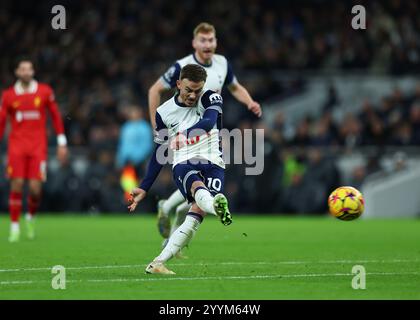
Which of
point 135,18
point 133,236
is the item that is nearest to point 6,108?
point 133,236

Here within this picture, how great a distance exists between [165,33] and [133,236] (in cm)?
1341

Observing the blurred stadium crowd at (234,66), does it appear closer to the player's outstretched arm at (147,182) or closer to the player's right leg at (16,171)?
the player's right leg at (16,171)

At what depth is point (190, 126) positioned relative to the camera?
9.94m

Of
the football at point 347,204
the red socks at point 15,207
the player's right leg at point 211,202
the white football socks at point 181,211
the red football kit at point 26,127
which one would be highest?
the red football kit at point 26,127

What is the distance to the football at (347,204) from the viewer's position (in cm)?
1046

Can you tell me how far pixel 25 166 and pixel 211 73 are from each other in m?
3.93

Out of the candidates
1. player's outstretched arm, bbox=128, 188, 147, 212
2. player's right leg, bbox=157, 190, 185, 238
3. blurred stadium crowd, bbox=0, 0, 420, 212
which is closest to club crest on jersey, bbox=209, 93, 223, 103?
player's outstretched arm, bbox=128, 188, 147, 212

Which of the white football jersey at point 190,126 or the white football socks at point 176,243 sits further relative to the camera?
the white football jersey at point 190,126

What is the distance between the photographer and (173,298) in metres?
7.77

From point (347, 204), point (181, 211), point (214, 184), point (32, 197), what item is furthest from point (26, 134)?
Answer: point (347, 204)

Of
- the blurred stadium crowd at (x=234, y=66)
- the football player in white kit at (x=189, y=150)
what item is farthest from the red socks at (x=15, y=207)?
the blurred stadium crowd at (x=234, y=66)

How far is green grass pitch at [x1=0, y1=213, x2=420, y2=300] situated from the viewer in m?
8.23

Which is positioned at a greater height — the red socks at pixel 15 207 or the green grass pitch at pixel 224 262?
the red socks at pixel 15 207
